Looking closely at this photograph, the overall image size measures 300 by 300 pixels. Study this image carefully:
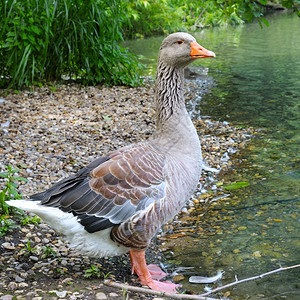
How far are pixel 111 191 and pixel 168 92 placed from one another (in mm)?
1255

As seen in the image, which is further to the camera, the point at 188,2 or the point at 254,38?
the point at 188,2

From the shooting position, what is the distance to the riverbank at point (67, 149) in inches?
144

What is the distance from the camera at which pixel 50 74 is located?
1043 centimetres

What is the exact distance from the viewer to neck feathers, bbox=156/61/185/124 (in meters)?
4.29

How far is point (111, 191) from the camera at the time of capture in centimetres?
368

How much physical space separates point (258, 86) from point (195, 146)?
30.2 ft

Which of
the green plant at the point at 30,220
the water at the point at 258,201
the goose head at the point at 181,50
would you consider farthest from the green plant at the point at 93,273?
the goose head at the point at 181,50

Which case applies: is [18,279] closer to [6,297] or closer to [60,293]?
[6,297]

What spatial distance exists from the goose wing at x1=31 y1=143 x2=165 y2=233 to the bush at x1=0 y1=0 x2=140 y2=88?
5982mm

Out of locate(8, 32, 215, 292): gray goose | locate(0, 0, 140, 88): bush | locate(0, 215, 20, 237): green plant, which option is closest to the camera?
locate(8, 32, 215, 292): gray goose

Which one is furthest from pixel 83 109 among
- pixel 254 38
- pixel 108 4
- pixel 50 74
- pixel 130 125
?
pixel 254 38

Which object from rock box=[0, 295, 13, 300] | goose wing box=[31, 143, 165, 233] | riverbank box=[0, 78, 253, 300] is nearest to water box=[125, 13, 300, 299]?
riverbank box=[0, 78, 253, 300]

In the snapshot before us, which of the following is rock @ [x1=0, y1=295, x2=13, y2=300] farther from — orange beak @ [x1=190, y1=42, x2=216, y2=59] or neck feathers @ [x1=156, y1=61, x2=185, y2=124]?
orange beak @ [x1=190, y1=42, x2=216, y2=59]

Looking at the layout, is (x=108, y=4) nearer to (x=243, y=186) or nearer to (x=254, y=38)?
(x=243, y=186)
